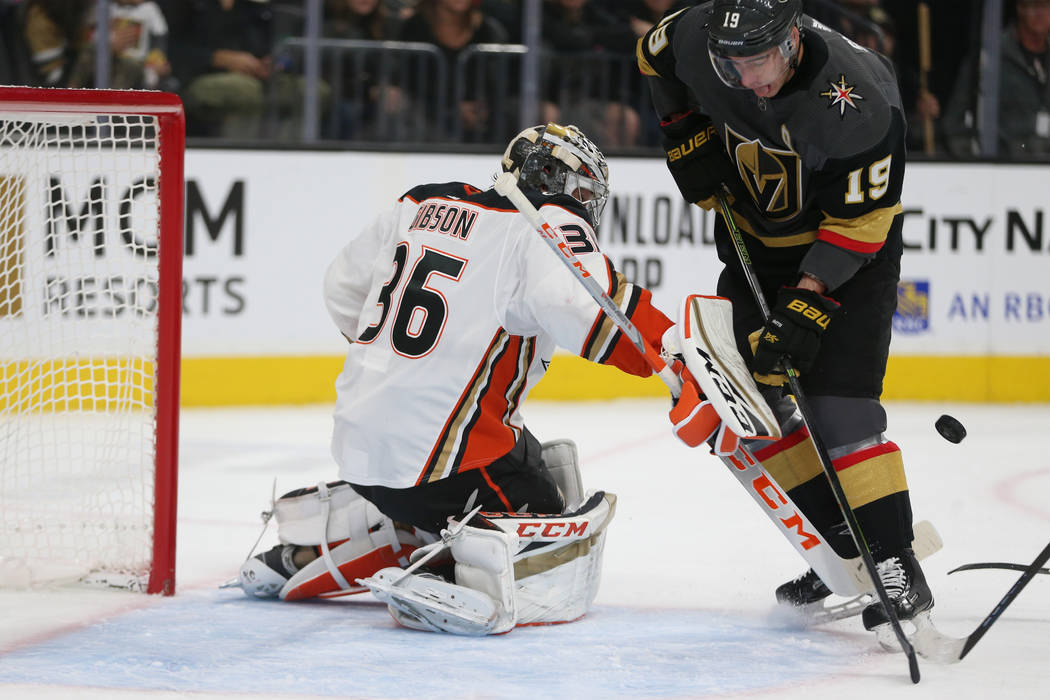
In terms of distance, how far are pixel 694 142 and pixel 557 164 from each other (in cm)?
31

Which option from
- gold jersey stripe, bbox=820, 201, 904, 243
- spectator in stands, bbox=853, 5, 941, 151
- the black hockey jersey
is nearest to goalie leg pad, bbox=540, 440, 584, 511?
the black hockey jersey

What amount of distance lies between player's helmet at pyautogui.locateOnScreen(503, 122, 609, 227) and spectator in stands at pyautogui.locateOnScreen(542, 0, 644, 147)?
3.14 meters

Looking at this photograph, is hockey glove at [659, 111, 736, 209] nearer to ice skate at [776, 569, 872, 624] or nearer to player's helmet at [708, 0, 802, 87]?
player's helmet at [708, 0, 802, 87]

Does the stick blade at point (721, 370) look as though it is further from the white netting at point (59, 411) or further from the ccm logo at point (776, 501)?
the white netting at point (59, 411)

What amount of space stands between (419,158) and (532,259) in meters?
3.08

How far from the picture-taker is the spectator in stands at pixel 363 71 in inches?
213

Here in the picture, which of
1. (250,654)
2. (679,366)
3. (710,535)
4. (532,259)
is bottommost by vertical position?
(710,535)

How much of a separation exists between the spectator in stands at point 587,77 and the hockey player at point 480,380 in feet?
10.3

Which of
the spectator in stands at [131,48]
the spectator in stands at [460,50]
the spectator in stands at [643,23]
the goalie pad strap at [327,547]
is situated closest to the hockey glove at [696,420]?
the goalie pad strap at [327,547]

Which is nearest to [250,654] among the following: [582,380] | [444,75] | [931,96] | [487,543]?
[487,543]

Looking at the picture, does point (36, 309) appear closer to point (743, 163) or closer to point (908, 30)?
point (743, 163)

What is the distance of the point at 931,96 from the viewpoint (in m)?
5.77

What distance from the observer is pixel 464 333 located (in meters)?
2.36

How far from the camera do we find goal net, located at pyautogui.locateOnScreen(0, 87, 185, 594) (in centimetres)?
264
